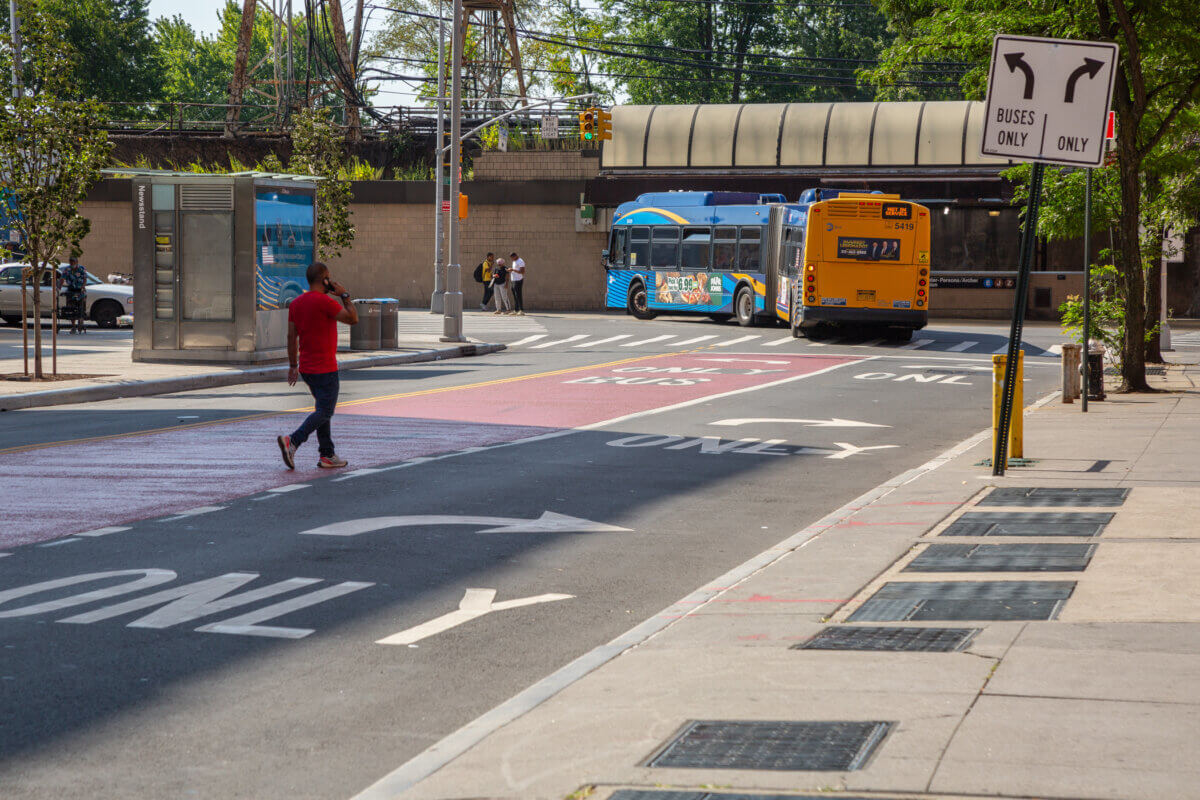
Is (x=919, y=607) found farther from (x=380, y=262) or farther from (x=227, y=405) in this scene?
(x=380, y=262)

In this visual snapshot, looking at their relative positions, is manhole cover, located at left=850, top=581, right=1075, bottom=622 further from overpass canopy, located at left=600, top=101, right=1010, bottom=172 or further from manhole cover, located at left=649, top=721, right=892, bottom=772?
overpass canopy, located at left=600, top=101, right=1010, bottom=172

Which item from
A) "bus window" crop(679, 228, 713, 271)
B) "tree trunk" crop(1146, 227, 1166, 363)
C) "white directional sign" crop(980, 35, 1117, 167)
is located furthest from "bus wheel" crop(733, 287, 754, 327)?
"white directional sign" crop(980, 35, 1117, 167)

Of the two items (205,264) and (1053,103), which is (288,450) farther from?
(205,264)

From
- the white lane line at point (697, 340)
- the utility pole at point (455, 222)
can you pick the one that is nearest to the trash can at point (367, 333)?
the utility pole at point (455, 222)

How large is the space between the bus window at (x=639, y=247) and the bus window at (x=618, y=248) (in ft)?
1.31

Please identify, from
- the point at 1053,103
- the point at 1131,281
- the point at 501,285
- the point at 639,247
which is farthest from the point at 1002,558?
the point at 501,285

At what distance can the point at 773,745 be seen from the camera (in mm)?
5348

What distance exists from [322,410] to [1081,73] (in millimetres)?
7038

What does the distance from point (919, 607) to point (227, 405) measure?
13.7m

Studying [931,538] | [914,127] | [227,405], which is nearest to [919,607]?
[931,538]

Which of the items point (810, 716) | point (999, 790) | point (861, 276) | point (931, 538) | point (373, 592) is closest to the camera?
point (999, 790)

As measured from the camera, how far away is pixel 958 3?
22.3 m

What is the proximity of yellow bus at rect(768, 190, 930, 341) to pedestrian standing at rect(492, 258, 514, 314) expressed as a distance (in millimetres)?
15096

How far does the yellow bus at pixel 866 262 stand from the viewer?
3356cm
